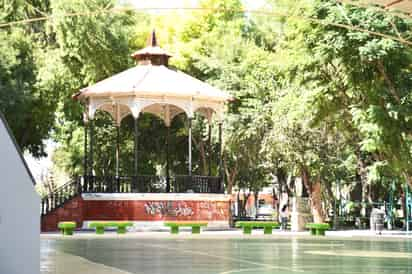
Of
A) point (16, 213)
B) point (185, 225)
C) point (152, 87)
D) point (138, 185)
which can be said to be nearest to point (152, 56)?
point (152, 87)

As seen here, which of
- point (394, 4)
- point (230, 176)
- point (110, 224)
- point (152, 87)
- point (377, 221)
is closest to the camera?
point (394, 4)

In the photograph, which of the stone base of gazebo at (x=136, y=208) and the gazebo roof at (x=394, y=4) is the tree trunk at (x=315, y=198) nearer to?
the stone base of gazebo at (x=136, y=208)

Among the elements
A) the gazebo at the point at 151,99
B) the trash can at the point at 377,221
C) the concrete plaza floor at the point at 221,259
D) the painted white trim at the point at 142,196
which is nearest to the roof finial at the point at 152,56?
the gazebo at the point at 151,99

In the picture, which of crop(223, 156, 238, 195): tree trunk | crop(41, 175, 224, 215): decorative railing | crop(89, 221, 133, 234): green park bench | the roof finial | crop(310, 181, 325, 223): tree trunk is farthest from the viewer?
crop(223, 156, 238, 195): tree trunk

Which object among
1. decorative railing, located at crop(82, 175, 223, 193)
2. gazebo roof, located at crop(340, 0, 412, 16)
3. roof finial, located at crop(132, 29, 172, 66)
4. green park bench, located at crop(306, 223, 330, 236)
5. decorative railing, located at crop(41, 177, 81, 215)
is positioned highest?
roof finial, located at crop(132, 29, 172, 66)

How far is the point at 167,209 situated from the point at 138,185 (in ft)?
6.35

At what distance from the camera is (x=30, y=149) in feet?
163

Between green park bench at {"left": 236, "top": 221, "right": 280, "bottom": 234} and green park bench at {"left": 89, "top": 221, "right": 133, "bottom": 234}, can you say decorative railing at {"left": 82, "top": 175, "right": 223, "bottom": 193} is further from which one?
green park bench at {"left": 236, "top": 221, "right": 280, "bottom": 234}

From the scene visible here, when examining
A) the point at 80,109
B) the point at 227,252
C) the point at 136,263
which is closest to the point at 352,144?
the point at 80,109

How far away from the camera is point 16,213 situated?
32.9ft

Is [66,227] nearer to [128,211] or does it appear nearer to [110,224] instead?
[110,224]

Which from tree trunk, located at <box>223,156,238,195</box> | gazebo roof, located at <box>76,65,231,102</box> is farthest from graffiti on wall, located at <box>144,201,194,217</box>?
tree trunk, located at <box>223,156,238,195</box>

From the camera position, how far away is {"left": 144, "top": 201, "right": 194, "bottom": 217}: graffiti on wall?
40969 millimetres

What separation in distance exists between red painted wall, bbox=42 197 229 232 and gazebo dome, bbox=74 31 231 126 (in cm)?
428
